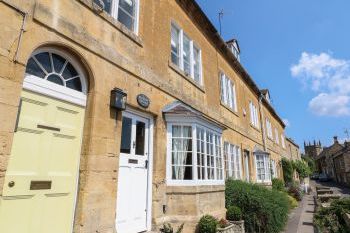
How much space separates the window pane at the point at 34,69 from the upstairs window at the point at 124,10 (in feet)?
7.52

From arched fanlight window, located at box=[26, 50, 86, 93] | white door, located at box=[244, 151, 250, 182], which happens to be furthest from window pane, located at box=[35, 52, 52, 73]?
white door, located at box=[244, 151, 250, 182]

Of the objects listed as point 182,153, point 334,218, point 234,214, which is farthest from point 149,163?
point 334,218

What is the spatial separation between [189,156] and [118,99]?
2.96 m

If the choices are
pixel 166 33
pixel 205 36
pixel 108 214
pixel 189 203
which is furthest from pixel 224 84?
pixel 108 214

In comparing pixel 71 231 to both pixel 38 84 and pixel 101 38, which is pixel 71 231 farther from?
pixel 101 38

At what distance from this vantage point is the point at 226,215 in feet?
28.2

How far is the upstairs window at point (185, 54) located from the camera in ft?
29.8

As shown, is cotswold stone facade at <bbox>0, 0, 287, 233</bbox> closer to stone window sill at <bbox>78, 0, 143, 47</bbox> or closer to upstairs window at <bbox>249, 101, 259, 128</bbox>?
stone window sill at <bbox>78, 0, 143, 47</bbox>

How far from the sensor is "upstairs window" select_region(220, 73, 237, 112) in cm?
1313

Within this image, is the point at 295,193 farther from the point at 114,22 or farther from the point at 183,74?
the point at 114,22

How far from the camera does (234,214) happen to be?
854 cm

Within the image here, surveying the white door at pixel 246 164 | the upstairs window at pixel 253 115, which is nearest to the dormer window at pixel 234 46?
the upstairs window at pixel 253 115

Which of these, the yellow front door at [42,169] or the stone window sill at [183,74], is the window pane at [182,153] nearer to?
the stone window sill at [183,74]

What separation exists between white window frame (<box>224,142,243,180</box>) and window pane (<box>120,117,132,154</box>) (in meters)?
6.79
